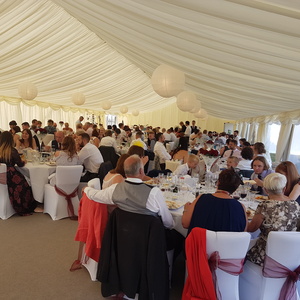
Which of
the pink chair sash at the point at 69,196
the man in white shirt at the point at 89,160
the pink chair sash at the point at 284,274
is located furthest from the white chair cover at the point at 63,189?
the pink chair sash at the point at 284,274

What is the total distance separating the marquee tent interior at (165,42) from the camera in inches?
80.0

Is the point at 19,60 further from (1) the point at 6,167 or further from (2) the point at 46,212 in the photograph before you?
(2) the point at 46,212

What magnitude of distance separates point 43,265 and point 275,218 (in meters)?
2.44

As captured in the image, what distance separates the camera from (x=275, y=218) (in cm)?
204

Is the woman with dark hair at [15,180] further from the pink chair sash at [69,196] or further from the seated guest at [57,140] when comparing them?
the seated guest at [57,140]

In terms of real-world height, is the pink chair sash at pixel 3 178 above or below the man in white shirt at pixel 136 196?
below

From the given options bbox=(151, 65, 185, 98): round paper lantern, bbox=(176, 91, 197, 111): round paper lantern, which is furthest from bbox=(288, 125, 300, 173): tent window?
bbox=(151, 65, 185, 98): round paper lantern

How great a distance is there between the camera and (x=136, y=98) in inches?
596

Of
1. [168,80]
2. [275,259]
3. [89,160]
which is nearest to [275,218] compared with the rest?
[275,259]

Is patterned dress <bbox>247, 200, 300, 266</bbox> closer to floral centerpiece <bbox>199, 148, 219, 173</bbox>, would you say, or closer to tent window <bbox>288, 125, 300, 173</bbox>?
floral centerpiece <bbox>199, 148, 219, 173</bbox>

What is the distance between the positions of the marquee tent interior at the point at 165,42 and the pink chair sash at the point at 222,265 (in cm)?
164

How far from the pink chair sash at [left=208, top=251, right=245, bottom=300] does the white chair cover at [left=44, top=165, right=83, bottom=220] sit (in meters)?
2.78

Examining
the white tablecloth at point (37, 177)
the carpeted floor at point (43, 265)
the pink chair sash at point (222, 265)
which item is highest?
the pink chair sash at point (222, 265)

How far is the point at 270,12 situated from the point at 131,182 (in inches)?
63.4
